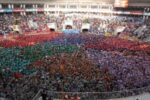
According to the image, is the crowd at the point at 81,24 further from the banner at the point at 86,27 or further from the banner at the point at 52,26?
the banner at the point at 52,26

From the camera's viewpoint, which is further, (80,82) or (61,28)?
(61,28)

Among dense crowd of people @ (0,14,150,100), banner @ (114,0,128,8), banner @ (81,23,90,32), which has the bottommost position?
banner @ (81,23,90,32)

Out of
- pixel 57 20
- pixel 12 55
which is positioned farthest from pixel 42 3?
pixel 12 55

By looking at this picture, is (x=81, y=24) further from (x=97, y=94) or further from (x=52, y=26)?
(x=97, y=94)

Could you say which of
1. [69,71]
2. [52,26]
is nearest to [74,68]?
[69,71]

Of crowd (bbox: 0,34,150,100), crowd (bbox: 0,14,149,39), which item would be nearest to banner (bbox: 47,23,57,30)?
crowd (bbox: 0,14,149,39)

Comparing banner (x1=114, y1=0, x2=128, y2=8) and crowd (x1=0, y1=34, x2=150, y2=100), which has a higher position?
banner (x1=114, y1=0, x2=128, y2=8)

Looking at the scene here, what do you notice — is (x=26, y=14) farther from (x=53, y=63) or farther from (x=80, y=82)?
(x=80, y=82)

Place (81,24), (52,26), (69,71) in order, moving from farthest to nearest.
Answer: (81,24) → (52,26) → (69,71)

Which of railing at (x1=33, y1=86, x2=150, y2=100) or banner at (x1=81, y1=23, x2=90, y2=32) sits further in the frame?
banner at (x1=81, y1=23, x2=90, y2=32)

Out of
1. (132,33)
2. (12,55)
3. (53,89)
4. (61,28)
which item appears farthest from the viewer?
(61,28)

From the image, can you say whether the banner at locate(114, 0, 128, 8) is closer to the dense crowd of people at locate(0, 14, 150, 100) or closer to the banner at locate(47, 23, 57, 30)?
the banner at locate(47, 23, 57, 30)
